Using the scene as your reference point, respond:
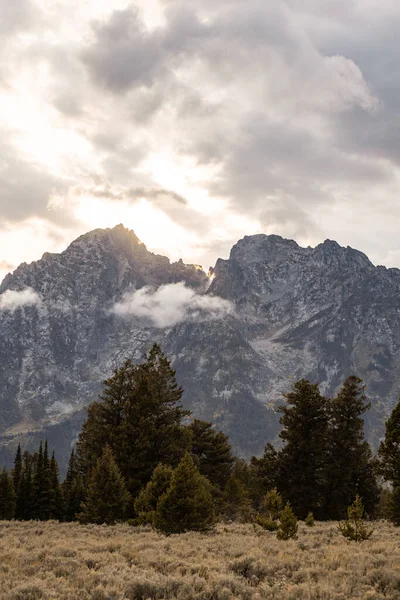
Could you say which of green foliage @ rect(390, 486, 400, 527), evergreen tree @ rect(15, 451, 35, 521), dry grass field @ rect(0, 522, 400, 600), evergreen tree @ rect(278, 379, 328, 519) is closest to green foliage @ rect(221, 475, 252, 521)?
evergreen tree @ rect(278, 379, 328, 519)

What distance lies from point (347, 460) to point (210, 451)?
19.1m

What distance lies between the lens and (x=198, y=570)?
570 inches

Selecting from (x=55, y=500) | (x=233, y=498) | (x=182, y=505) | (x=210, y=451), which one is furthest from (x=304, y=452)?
(x=55, y=500)

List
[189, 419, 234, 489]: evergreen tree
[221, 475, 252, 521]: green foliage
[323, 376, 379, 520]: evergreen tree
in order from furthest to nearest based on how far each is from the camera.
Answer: [189, 419, 234, 489]: evergreen tree → [221, 475, 252, 521]: green foliage → [323, 376, 379, 520]: evergreen tree

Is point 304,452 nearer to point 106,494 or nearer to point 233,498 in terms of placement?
point 233,498

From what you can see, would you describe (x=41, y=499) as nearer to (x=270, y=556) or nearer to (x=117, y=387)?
(x=117, y=387)

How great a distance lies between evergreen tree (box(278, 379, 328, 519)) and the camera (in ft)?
134

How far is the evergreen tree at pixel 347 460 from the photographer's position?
133ft

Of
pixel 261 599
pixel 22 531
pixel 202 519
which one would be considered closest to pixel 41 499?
pixel 22 531

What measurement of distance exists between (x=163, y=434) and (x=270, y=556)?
2388cm

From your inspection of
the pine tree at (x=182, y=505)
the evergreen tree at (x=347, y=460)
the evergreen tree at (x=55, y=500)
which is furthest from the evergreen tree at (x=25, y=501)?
the pine tree at (x=182, y=505)

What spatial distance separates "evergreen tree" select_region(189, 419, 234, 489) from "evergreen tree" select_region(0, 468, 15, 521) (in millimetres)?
24425

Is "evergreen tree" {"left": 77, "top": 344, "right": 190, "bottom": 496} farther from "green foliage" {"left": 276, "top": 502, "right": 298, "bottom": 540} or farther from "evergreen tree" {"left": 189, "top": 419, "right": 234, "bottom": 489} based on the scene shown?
"green foliage" {"left": 276, "top": 502, "right": 298, "bottom": 540}

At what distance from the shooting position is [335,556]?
15711 millimetres
